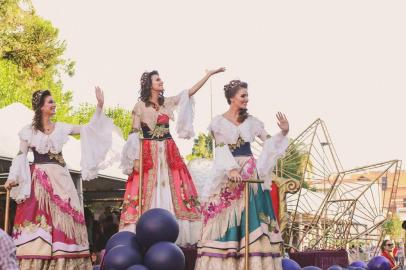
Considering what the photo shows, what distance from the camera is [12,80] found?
25578 millimetres

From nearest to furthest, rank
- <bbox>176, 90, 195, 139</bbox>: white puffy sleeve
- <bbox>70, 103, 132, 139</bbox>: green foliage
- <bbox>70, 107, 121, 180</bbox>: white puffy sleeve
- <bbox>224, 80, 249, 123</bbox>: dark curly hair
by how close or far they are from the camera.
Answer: <bbox>224, 80, 249, 123</bbox>: dark curly hair → <bbox>70, 107, 121, 180</bbox>: white puffy sleeve → <bbox>176, 90, 195, 139</bbox>: white puffy sleeve → <bbox>70, 103, 132, 139</bbox>: green foliage

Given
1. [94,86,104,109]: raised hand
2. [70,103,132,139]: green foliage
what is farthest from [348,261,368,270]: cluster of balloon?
[70,103,132,139]: green foliage

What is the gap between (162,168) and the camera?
6980 millimetres

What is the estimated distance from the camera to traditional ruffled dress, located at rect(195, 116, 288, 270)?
571 centimetres

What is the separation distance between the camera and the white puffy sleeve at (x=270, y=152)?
582cm

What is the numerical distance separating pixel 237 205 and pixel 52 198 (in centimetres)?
175

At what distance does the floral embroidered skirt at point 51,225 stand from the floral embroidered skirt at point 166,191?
494mm

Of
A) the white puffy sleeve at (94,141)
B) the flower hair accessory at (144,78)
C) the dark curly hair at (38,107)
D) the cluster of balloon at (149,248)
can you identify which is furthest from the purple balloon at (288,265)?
the dark curly hair at (38,107)

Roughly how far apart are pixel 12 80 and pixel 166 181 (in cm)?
1983

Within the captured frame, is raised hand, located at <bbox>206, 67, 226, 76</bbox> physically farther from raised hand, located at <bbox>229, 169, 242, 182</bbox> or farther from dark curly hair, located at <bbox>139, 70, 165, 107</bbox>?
raised hand, located at <bbox>229, 169, 242, 182</bbox>

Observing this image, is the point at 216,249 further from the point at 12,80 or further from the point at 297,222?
the point at 12,80

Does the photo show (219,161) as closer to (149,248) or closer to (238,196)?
(238,196)

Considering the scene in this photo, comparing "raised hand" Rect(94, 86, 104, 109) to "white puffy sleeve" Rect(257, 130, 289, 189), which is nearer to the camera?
"white puffy sleeve" Rect(257, 130, 289, 189)

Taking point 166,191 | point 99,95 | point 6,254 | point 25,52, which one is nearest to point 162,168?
point 166,191
